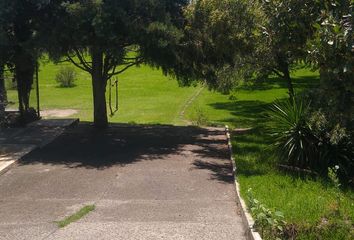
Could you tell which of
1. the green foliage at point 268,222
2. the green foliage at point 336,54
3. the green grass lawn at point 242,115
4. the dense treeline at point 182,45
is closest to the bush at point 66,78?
the green grass lawn at point 242,115

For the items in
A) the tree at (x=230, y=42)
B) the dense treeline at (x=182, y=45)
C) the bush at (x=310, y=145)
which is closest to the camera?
the bush at (x=310, y=145)

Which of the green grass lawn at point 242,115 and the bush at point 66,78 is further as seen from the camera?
the bush at point 66,78

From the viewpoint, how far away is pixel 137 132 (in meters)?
17.1

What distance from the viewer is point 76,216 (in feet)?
27.2

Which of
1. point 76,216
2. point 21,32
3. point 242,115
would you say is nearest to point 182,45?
point 21,32

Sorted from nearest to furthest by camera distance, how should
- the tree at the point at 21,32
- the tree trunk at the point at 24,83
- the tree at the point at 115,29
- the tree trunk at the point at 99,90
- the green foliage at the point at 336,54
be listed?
the green foliage at the point at 336,54, the tree at the point at 115,29, the tree at the point at 21,32, the tree trunk at the point at 24,83, the tree trunk at the point at 99,90

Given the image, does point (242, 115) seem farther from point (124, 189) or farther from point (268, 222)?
point (268, 222)

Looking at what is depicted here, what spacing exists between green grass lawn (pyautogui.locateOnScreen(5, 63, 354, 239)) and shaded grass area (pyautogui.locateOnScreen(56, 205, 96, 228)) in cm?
257

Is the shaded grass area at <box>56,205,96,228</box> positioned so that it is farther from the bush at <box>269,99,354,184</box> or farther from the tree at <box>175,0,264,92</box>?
the tree at <box>175,0,264,92</box>

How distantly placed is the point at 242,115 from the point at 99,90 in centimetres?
819

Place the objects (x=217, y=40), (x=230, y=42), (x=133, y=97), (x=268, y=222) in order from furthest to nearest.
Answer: (x=133, y=97)
(x=217, y=40)
(x=230, y=42)
(x=268, y=222)

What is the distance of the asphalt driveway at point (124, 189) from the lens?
761 centimetres

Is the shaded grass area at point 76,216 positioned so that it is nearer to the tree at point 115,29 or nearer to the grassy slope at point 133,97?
the tree at point 115,29

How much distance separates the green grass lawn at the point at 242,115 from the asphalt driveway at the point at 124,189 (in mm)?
626
